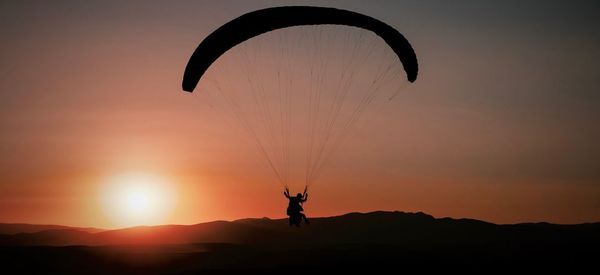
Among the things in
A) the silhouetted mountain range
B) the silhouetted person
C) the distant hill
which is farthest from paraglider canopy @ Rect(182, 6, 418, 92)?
the distant hill

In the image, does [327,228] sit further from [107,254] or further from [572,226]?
[107,254]

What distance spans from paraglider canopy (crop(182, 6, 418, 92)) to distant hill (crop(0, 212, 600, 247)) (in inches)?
3312

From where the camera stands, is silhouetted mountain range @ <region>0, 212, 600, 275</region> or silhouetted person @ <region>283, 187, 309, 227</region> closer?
silhouetted person @ <region>283, 187, 309, 227</region>

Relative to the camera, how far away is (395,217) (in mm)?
142500

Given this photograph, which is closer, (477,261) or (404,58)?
(404,58)

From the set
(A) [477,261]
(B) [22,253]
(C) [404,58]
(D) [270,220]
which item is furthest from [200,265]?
(D) [270,220]

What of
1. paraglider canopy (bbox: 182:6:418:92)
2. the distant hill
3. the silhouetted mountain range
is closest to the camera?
paraglider canopy (bbox: 182:6:418:92)

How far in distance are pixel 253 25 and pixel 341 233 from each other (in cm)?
10808

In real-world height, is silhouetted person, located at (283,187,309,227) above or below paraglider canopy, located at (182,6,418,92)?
below

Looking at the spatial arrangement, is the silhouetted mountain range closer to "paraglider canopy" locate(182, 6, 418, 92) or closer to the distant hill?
the distant hill

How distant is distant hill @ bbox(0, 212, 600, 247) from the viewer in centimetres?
11119

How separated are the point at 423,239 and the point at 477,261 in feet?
202

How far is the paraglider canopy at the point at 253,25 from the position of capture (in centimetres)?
2294

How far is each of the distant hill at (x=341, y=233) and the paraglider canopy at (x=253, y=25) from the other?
84121mm
